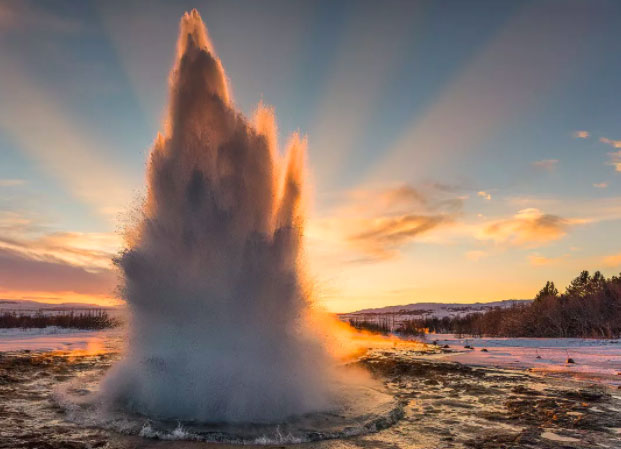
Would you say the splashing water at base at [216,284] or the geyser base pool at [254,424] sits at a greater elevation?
the splashing water at base at [216,284]

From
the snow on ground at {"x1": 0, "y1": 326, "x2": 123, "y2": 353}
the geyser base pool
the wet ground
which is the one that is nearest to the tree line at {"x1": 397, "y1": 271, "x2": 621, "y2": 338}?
the snow on ground at {"x1": 0, "y1": 326, "x2": 123, "y2": 353}

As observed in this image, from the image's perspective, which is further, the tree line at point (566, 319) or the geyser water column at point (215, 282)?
the tree line at point (566, 319)

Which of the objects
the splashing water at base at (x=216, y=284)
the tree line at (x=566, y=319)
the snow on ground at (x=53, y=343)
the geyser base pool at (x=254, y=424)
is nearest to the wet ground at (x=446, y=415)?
the geyser base pool at (x=254, y=424)

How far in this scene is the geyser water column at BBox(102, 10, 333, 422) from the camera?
10570 millimetres

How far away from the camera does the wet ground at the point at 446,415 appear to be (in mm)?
8078

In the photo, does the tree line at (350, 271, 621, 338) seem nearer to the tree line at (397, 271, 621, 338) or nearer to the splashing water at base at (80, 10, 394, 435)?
the tree line at (397, 271, 621, 338)

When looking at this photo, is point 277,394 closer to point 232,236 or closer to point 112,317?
point 232,236

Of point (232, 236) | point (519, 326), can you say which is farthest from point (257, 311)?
point (519, 326)

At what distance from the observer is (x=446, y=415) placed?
10.6 metres

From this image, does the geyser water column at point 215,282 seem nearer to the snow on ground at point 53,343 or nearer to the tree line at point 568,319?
the snow on ground at point 53,343

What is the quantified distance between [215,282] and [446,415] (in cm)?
666

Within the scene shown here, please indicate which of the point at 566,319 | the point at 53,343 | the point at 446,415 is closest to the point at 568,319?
the point at 566,319

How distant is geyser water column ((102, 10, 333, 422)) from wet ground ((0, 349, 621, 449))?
1.90m

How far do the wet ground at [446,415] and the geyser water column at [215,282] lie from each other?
1.90 meters
